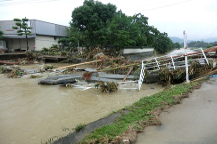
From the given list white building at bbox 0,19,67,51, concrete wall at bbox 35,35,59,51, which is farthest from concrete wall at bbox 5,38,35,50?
concrete wall at bbox 35,35,59,51

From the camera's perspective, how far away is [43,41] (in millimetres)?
29000

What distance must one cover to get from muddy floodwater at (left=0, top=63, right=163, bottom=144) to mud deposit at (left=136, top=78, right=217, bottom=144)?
2286 millimetres

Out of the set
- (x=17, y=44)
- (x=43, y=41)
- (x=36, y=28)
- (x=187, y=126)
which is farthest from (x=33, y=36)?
(x=187, y=126)

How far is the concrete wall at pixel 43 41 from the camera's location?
2792 cm

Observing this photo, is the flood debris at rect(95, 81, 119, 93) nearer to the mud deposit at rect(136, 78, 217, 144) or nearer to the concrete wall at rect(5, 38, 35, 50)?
the mud deposit at rect(136, 78, 217, 144)

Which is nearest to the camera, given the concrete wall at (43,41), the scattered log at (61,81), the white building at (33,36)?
the scattered log at (61,81)

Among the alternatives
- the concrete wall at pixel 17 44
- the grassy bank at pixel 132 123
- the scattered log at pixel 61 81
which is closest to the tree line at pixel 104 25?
the scattered log at pixel 61 81

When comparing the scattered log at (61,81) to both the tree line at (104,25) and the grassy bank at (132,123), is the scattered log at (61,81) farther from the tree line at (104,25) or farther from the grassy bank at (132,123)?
the tree line at (104,25)

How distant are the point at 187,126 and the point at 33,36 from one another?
28092 millimetres

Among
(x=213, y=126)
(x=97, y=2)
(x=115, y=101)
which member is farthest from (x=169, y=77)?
(x=97, y=2)

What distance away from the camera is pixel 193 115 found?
412 cm

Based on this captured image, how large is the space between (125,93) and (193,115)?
4248 millimetres

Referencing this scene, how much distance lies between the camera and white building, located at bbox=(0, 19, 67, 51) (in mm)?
26953

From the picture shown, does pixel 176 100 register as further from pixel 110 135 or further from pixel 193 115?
pixel 110 135
